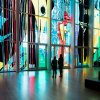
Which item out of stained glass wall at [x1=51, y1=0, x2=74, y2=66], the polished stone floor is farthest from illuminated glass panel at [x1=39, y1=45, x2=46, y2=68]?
the polished stone floor

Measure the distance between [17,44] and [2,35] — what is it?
1.52m

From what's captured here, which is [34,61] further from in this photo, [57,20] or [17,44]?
[57,20]

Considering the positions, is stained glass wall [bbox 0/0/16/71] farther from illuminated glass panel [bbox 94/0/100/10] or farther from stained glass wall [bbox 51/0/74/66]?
illuminated glass panel [bbox 94/0/100/10]

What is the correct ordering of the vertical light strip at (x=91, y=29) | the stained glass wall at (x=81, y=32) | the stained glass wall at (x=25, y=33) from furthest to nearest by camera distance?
the vertical light strip at (x=91, y=29), the stained glass wall at (x=81, y=32), the stained glass wall at (x=25, y=33)

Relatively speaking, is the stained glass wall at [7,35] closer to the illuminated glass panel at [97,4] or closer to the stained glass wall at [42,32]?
the stained glass wall at [42,32]

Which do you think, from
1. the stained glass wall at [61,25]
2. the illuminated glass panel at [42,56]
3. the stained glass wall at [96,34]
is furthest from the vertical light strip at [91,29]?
the illuminated glass panel at [42,56]

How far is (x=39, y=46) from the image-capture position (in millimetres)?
23594

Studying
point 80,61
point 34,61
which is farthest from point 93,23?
point 34,61

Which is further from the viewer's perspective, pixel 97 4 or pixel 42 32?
pixel 97 4

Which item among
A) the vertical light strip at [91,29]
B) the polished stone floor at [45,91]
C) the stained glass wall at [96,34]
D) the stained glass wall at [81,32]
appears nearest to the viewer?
the polished stone floor at [45,91]

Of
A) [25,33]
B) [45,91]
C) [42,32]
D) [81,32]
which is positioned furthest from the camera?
[81,32]

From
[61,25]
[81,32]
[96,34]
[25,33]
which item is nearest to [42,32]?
[25,33]

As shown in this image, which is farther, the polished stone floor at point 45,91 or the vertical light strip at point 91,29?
the vertical light strip at point 91,29

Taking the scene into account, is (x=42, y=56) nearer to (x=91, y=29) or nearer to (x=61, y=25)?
(x=61, y=25)
